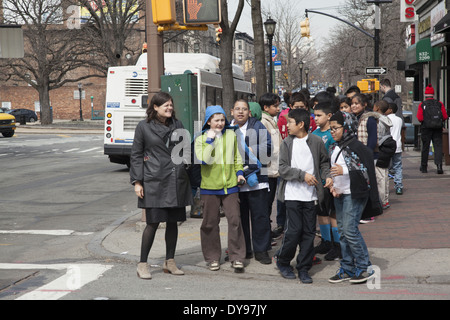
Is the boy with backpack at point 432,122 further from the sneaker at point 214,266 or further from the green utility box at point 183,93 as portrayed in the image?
the sneaker at point 214,266

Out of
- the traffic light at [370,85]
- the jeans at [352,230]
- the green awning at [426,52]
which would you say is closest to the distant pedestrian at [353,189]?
the jeans at [352,230]

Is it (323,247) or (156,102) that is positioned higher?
(156,102)

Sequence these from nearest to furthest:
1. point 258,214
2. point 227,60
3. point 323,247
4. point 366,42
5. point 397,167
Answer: point 258,214 → point 323,247 → point 397,167 → point 227,60 → point 366,42

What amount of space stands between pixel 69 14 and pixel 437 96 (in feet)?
107

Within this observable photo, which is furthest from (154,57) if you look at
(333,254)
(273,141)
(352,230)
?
(352,230)

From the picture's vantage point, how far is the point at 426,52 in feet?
63.8

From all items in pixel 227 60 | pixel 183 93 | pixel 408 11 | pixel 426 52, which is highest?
pixel 408 11

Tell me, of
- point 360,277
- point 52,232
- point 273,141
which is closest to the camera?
point 360,277

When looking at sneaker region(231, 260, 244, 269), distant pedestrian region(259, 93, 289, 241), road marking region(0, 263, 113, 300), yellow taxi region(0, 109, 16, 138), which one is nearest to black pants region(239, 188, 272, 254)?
sneaker region(231, 260, 244, 269)

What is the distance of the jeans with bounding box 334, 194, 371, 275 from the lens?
6.50 meters

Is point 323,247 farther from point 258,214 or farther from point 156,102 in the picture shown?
point 156,102

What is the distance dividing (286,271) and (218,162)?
4.53 ft
